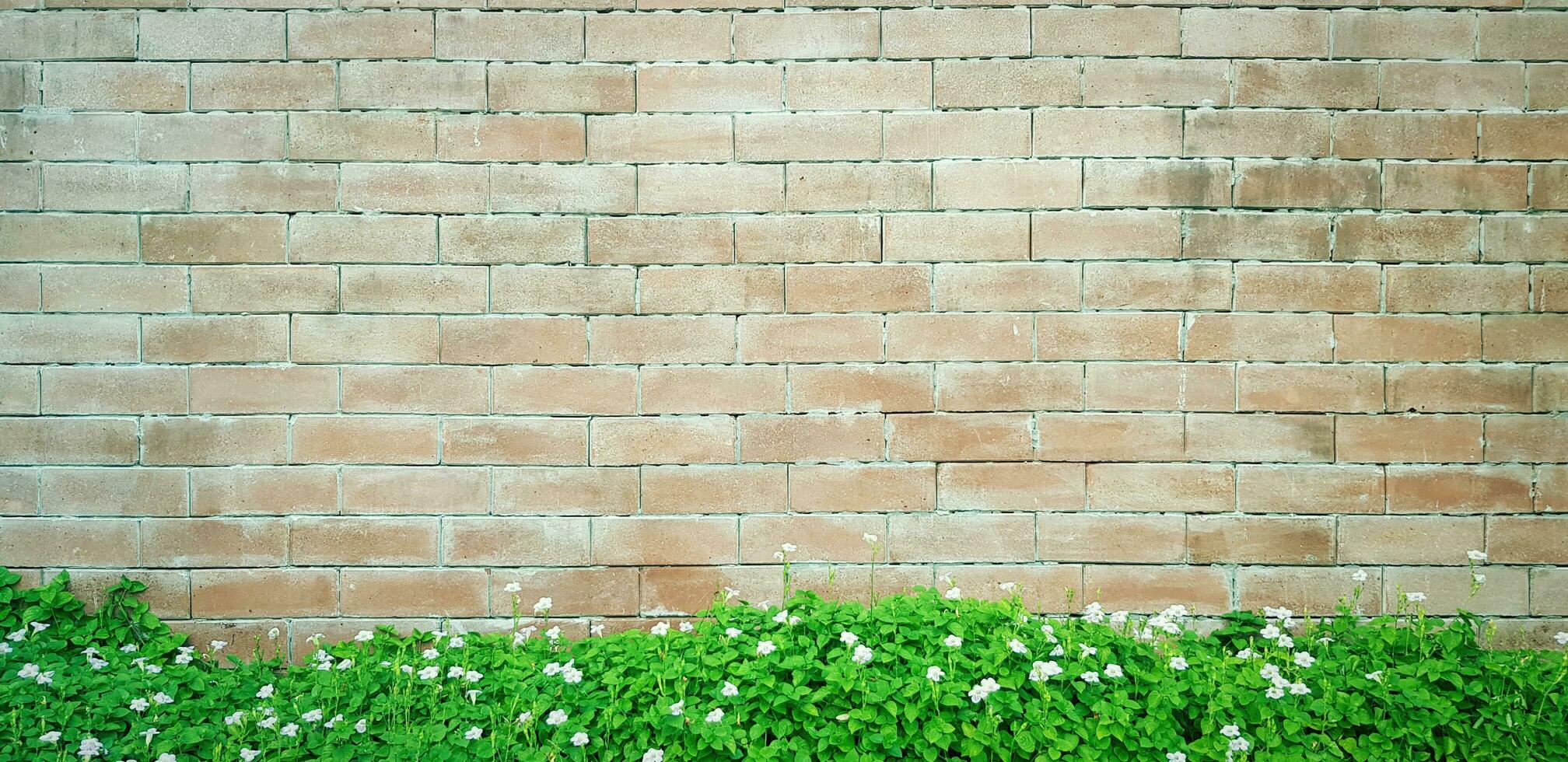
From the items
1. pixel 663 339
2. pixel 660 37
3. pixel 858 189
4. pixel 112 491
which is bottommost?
pixel 112 491

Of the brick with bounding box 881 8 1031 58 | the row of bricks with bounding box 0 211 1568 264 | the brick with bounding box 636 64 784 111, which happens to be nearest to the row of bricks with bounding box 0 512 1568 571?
the row of bricks with bounding box 0 211 1568 264

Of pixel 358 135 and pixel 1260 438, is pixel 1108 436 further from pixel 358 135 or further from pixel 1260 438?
pixel 358 135

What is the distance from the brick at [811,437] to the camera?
11.6ft

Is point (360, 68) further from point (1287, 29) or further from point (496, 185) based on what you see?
point (1287, 29)

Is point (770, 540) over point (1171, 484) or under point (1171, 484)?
under

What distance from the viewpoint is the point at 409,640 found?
3.41m

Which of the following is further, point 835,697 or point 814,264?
point 814,264

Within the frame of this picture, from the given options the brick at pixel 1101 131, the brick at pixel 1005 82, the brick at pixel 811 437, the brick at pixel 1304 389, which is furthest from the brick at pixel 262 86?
the brick at pixel 1304 389

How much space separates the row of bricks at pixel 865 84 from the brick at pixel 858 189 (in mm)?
251

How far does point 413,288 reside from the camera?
3.54 metres

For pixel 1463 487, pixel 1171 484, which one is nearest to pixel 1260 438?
pixel 1171 484

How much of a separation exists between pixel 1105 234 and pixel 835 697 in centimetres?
205

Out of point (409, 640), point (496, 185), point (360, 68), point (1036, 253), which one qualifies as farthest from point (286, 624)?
point (1036, 253)

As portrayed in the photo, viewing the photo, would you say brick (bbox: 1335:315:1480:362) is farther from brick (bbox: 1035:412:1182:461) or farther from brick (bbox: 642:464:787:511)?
brick (bbox: 642:464:787:511)
